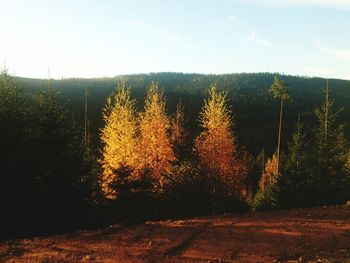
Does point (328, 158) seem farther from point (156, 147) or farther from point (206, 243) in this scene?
point (206, 243)

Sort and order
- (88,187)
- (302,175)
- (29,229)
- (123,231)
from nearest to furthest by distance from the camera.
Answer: (123,231)
(29,229)
(88,187)
(302,175)

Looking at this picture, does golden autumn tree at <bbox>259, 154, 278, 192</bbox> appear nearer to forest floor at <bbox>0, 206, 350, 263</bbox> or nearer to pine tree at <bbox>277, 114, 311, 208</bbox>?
pine tree at <bbox>277, 114, 311, 208</bbox>

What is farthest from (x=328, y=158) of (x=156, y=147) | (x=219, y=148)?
(x=156, y=147)

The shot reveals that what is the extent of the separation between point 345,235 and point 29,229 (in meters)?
14.4

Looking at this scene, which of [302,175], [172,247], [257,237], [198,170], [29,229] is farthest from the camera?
[302,175]

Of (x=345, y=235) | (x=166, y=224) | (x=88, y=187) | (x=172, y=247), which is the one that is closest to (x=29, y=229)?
(x=88, y=187)

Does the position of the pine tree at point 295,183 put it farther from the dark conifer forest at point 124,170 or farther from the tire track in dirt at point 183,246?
the tire track in dirt at point 183,246

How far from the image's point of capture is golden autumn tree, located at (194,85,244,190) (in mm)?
30906

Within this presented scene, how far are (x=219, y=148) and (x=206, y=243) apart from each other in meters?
18.7

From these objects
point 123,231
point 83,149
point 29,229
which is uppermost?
point 83,149

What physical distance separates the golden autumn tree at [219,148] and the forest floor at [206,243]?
13.4 m

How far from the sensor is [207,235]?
1455 cm

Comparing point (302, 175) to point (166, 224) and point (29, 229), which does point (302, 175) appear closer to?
point (166, 224)

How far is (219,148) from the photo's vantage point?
1253 inches
